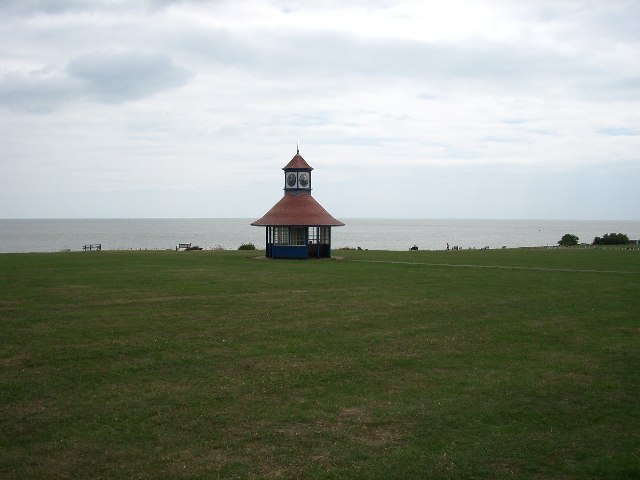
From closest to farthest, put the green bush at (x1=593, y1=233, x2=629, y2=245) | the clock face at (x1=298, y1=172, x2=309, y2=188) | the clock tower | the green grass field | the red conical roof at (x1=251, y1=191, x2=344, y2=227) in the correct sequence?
the green grass field, the red conical roof at (x1=251, y1=191, x2=344, y2=227), the clock tower, the clock face at (x1=298, y1=172, x2=309, y2=188), the green bush at (x1=593, y1=233, x2=629, y2=245)

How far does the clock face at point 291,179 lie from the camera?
44844 millimetres

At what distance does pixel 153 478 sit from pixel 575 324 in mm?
12854

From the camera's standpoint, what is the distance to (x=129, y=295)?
22141 millimetres

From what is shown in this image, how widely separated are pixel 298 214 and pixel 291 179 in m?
3.53

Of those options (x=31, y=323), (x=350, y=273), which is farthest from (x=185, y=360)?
(x=350, y=273)

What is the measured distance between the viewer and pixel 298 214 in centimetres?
4259

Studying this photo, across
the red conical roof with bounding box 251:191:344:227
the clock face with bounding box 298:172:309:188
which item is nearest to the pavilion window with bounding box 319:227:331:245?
the red conical roof with bounding box 251:191:344:227

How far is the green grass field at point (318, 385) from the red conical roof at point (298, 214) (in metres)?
19.1

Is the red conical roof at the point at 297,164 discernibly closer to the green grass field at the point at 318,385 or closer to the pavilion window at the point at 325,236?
the pavilion window at the point at 325,236

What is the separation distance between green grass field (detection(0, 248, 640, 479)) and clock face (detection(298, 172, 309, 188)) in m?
22.7

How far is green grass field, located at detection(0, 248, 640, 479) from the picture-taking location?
26.9 feet

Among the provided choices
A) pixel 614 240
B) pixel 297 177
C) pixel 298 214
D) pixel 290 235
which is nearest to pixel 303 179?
pixel 297 177

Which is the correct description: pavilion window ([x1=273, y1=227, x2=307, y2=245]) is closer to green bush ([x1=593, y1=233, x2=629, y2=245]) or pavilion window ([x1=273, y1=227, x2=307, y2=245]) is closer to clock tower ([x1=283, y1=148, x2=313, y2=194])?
clock tower ([x1=283, y1=148, x2=313, y2=194])

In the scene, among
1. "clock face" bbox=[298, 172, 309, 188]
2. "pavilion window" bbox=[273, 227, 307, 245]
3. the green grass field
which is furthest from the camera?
"clock face" bbox=[298, 172, 309, 188]
